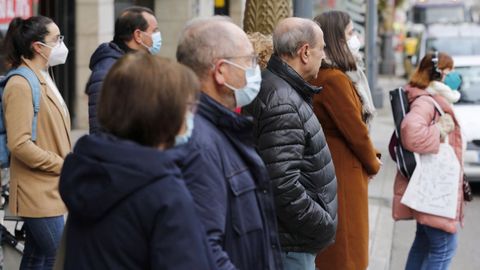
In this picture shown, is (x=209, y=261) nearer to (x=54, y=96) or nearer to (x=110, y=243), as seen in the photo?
(x=110, y=243)

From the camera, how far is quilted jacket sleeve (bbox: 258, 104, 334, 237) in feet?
13.6

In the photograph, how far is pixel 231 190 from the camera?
121 inches

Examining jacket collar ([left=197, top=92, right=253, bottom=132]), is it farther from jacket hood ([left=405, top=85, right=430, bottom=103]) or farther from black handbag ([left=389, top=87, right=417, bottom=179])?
jacket hood ([left=405, top=85, right=430, bottom=103])

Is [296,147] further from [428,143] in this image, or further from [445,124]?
[445,124]

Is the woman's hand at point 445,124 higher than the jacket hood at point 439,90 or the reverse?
the reverse

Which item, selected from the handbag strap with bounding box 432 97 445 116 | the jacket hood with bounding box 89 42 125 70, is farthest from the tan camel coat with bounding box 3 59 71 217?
the handbag strap with bounding box 432 97 445 116

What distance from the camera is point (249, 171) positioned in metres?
3.17

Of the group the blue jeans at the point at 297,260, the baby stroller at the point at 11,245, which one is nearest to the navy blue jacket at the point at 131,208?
the blue jeans at the point at 297,260

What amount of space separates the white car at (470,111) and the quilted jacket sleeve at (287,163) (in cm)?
695

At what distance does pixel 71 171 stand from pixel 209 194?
0.45m

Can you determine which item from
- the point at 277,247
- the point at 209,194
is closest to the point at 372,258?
the point at 277,247

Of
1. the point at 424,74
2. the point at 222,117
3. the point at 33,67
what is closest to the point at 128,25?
the point at 33,67

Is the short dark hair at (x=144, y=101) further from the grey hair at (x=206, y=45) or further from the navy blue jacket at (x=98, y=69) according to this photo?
the navy blue jacket at (x=98, y=69)

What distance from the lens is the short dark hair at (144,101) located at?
2541 millimetres
